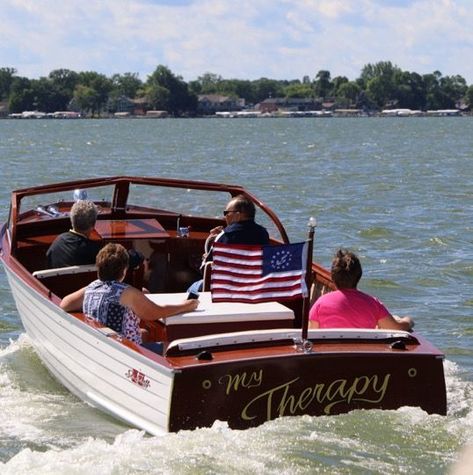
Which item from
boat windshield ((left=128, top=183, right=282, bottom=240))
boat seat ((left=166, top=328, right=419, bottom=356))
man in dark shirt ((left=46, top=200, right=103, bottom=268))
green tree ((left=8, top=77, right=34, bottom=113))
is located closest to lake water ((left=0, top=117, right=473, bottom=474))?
boat seat ((left=166, top=328, right=419, bottom=356))

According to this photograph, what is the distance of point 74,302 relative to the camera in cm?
905

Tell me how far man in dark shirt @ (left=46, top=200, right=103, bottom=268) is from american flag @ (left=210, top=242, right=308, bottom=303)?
1.88 m

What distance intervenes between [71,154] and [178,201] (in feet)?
104

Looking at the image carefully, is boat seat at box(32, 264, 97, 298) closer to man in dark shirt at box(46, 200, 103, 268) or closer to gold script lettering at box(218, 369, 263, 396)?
man in dark shirt at box(46, 200, 103, 268)

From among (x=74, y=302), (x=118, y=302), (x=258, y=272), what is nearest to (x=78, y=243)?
(x=74, y=302)

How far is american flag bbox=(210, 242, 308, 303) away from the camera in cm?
802

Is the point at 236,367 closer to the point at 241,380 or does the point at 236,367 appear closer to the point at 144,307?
the point at 241,380

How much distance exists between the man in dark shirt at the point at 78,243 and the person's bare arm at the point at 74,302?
1061 millimetres

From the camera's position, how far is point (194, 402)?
7.91 metres

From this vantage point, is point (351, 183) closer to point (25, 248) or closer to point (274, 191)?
point (274, 191)

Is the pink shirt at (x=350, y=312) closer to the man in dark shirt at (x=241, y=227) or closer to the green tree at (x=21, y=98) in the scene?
the man in dark shirt at (x=241, y=227)

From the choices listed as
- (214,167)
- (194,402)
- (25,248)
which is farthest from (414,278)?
(214,167)

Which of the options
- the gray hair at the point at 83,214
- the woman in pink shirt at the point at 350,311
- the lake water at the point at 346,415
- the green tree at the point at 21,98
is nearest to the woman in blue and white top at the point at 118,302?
the lake water at the point at 346,415

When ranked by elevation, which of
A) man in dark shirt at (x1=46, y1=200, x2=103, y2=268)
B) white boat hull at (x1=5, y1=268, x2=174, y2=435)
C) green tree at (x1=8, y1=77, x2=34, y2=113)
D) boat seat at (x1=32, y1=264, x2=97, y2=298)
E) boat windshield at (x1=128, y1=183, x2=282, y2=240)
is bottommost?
green tree at (x1=8, y1=77, x2=34, y2=113)
